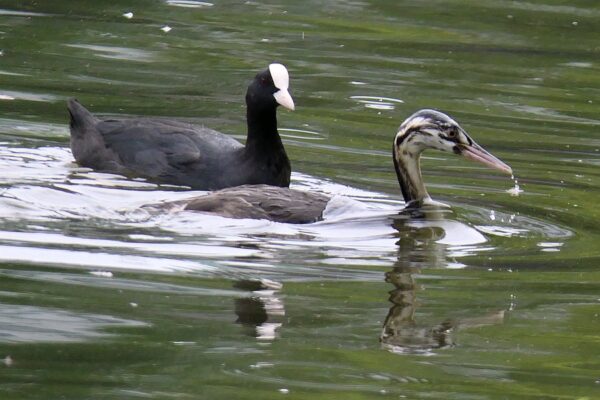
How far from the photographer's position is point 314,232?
8734mm

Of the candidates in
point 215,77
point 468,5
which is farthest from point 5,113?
point 468,5

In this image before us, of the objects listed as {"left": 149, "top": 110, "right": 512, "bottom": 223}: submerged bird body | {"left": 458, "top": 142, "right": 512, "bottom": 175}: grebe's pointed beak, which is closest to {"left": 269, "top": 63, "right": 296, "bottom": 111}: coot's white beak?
{"left": 149, "top": 110, "right": 512, "bottom": 223}: submerged bird body

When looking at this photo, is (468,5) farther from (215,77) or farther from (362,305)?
(362,305)

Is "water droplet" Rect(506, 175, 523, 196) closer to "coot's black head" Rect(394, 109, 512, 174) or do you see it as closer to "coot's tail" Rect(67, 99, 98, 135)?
"coot's black head" Rect(394, 109, 512, 174)

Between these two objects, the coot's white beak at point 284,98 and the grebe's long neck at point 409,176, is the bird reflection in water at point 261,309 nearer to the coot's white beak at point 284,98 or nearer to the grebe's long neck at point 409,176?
the grebe's long neck at point 409,176

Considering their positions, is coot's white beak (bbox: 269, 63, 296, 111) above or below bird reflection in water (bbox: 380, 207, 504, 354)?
above

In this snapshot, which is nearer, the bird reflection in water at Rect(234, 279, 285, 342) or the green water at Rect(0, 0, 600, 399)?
the green water at Rect(0, 0, 600, 399)

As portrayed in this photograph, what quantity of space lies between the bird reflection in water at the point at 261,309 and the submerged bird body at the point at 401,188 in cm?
178

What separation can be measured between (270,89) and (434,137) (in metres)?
1.51

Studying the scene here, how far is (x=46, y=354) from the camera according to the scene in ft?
19.4

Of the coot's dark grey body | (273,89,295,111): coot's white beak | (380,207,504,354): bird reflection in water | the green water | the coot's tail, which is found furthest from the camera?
the coot's tail

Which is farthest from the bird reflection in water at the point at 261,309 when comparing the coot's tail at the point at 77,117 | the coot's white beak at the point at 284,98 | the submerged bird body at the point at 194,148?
the coot's tail at the point at 77,117

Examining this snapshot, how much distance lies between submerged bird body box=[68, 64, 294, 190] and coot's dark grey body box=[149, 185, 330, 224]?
1217 millimetres

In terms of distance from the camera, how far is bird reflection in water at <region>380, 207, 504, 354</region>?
250 inches
